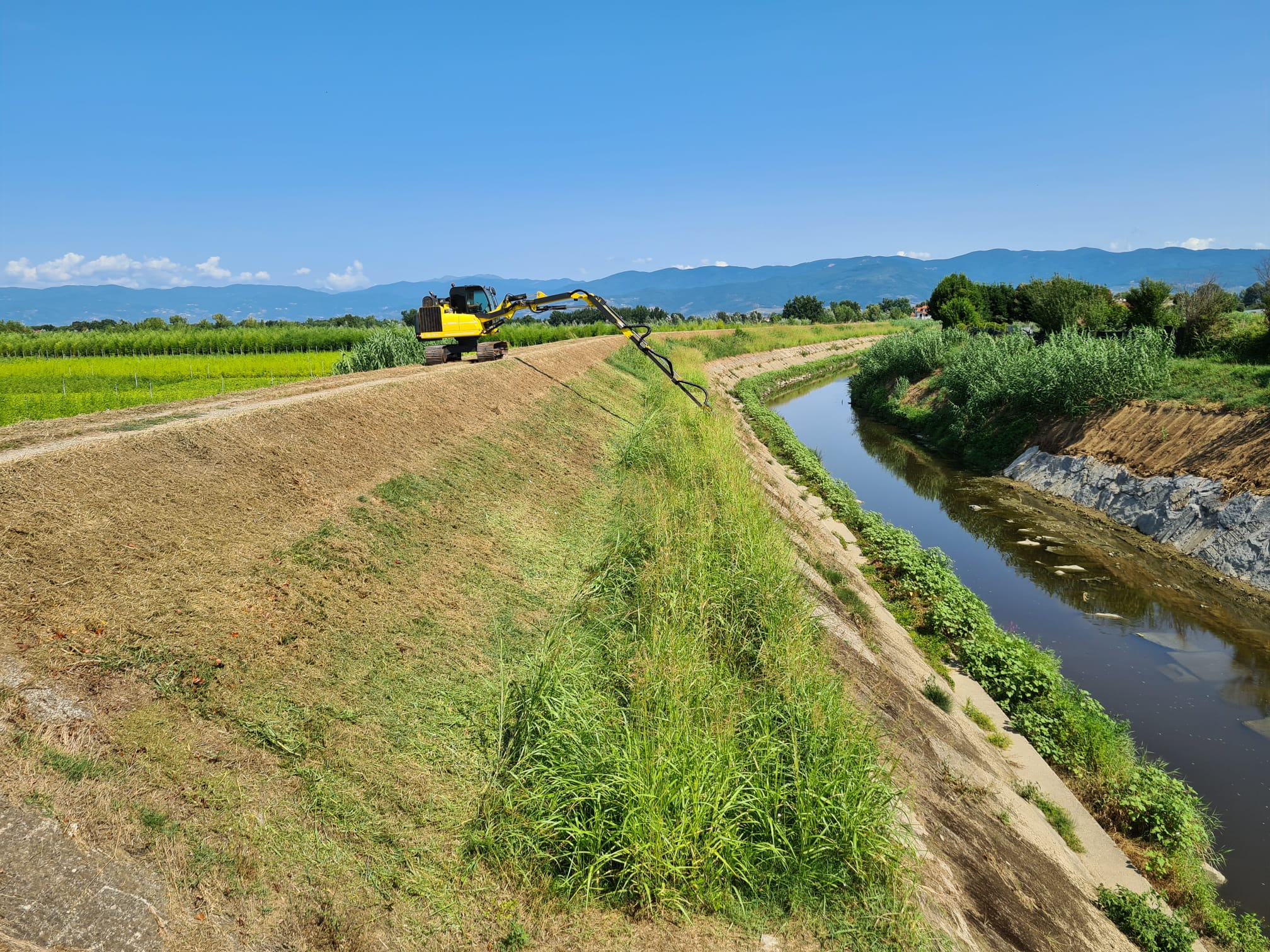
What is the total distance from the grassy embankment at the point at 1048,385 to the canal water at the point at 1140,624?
10.6 ft

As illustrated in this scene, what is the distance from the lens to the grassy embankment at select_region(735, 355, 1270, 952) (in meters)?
7.55

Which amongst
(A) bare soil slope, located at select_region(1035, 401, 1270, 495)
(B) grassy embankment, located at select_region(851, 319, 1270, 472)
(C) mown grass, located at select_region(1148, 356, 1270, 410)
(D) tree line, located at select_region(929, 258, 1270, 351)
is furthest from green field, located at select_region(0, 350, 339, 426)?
(D) tree line, located at select_region(929, 258, 1270, 351)

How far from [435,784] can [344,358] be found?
2523 cm

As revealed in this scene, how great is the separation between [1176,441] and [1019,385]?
7.39m

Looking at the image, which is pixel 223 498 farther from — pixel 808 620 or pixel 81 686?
pixel 808 620

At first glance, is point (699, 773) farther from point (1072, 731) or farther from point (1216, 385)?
point (1216, 385)

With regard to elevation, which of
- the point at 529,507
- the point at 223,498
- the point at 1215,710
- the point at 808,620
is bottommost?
the point at 1215,710

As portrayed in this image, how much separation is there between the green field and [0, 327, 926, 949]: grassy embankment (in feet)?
43.8

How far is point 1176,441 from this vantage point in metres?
20.0

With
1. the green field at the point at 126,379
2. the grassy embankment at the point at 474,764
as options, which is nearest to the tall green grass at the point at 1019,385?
the grassy embankment at the point at 474,764

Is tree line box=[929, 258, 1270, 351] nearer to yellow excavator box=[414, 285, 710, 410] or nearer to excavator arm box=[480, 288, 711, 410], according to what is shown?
excavator arm box=[480, 288, 711, 410]

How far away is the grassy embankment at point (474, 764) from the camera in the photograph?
4453 mm

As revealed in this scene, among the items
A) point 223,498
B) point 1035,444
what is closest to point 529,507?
point 223,498

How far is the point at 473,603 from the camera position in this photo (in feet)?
27.7
